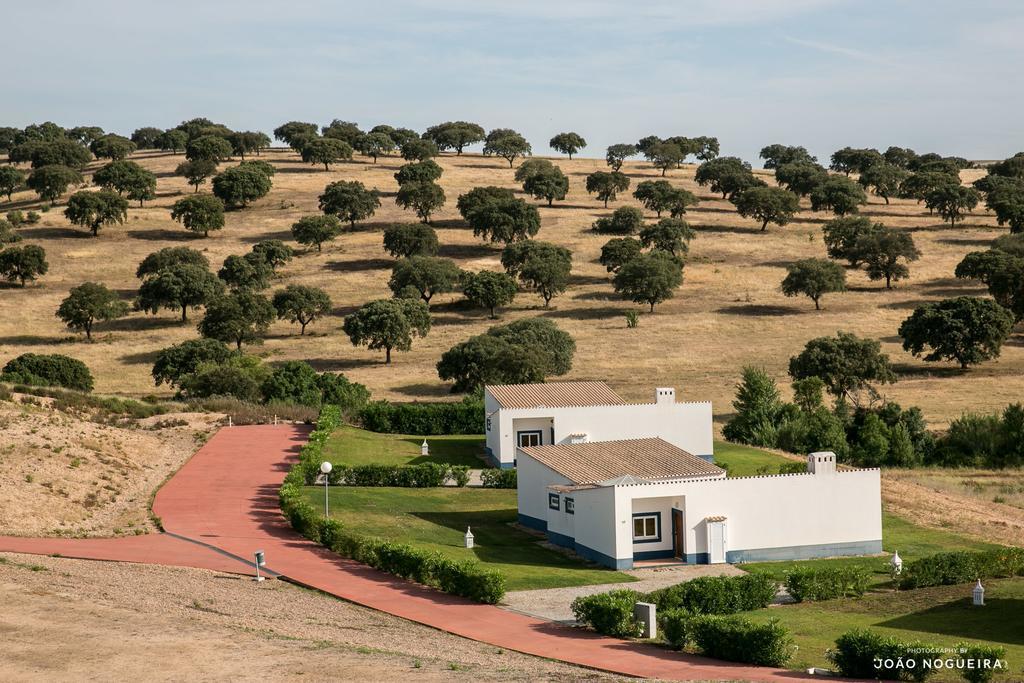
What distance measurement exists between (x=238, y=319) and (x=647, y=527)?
62.8m

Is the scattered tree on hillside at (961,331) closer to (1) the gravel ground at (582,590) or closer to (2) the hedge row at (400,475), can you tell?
(2) the hedge row at (400,475)

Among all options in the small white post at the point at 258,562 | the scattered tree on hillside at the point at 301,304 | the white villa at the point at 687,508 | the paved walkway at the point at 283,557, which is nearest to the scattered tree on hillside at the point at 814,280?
the scattered tree on hillside at the point at 301,304

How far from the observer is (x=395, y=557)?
132 ft

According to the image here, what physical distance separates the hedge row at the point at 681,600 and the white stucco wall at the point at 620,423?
2422 cm

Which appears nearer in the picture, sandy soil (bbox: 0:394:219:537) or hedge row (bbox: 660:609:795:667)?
hedge row (bbox: 660:609:795:667)

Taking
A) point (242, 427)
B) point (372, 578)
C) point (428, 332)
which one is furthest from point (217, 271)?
point (372, 578)

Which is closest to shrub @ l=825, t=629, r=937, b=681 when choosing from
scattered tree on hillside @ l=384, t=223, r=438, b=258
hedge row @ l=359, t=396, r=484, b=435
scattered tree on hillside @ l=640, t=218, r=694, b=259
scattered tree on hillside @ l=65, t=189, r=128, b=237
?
hedge row @ l=359, t=396, r=484, b=435

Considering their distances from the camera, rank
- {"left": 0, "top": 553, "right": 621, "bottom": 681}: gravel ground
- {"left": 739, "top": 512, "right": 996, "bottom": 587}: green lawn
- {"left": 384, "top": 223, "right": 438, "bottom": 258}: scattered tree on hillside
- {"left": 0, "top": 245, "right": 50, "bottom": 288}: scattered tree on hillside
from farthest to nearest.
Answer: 1. {"left": 384, "top": 223, "right": 438, "bottom": 258}: scattered tree on hillside
2. {"left": 0, "top": 245, "right": 50, "bottom": 288}: scattered tree on hillside
3. {"left": 739, "top": 512, "right": 996, "bottom": 587}: green lawn
4. {"left": 0, "top": 553, "right": 621, "bottom": 681}: gravel ground

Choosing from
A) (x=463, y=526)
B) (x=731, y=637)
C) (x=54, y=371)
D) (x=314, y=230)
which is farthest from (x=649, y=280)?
(x=731, y=637)

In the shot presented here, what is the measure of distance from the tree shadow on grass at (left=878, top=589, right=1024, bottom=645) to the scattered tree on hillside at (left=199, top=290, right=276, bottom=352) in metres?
72.0

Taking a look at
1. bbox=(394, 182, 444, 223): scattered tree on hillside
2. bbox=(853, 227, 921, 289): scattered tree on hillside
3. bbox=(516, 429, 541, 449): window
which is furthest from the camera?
bbox=(394, 182, 444, 223): scattered tree on hillside

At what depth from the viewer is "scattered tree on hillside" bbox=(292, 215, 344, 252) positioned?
439 ft

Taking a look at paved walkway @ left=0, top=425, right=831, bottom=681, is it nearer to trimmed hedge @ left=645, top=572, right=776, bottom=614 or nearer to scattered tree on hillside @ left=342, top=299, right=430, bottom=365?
trimmed hedge @ left=645, top=572, right=776, bottom=614

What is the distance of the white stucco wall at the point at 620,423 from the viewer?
204 ft
